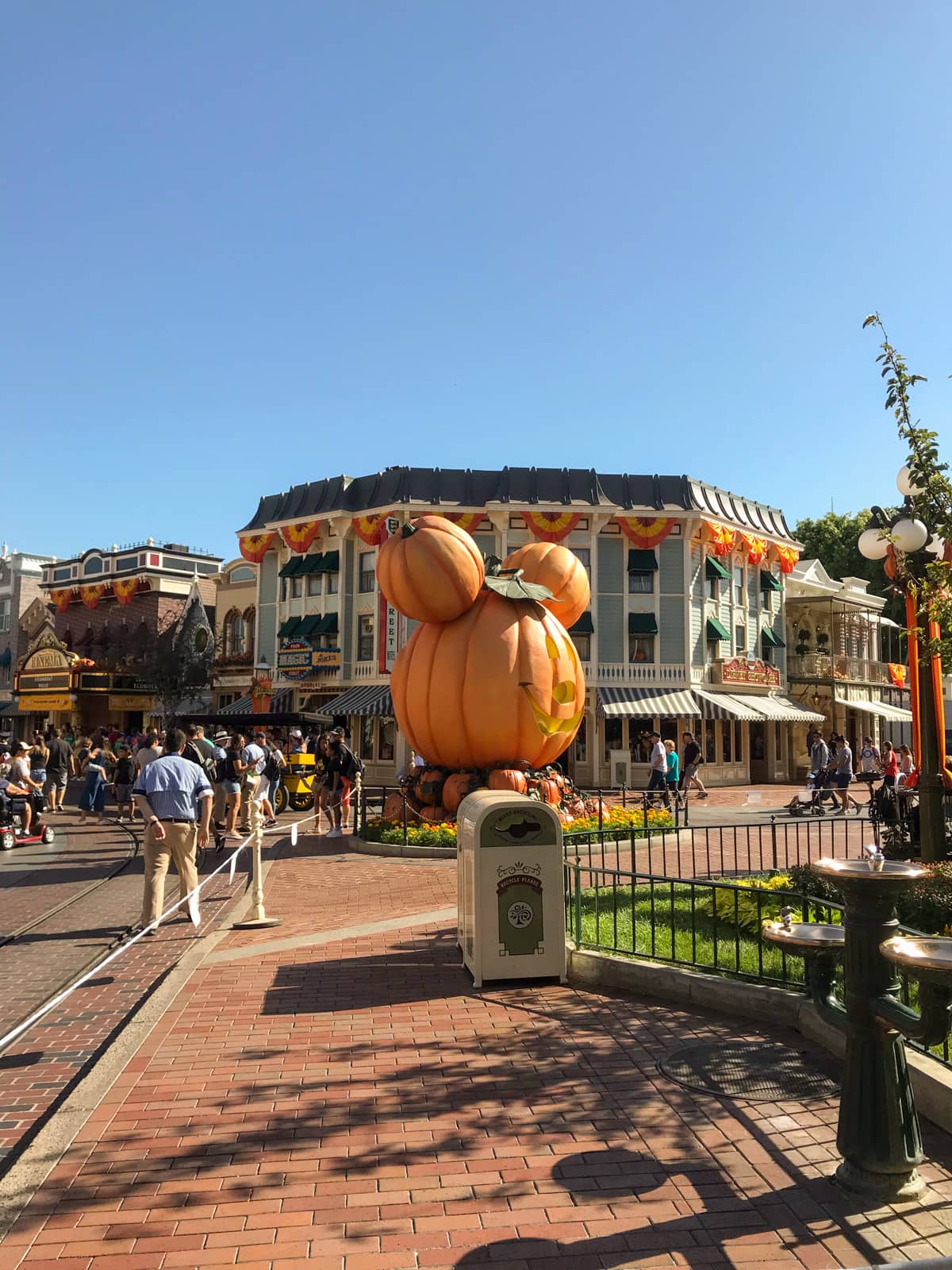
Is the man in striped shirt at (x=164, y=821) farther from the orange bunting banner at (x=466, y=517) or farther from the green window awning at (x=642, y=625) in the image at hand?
the green window awning at (x=642, y=625)

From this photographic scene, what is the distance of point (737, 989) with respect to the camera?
623 centimetres

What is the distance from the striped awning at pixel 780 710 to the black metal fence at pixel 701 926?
23258 millimetres

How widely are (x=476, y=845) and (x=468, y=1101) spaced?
2.20m

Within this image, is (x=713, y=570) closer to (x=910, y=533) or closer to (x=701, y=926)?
(x=910, y=533)

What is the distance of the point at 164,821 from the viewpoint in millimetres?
8664

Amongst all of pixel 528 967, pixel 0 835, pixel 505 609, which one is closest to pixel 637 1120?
pixel 528 967

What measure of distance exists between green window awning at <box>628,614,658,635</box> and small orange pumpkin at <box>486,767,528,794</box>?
705 inches

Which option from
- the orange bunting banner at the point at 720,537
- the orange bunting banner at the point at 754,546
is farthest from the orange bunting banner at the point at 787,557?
the orange bunting banner at the point at 720,537

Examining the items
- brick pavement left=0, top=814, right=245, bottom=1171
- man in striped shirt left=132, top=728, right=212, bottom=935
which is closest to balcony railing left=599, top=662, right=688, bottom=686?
brick pavement left=0, top=814, right=245, bottom=1171

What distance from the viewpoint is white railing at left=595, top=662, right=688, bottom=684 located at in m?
31.5

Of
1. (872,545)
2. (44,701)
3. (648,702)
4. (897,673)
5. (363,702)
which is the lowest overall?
(648,702)

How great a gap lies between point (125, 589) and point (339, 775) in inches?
1242

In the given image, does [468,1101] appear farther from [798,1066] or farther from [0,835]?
[0,835]

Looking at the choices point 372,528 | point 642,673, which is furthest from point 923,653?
point 372,528
